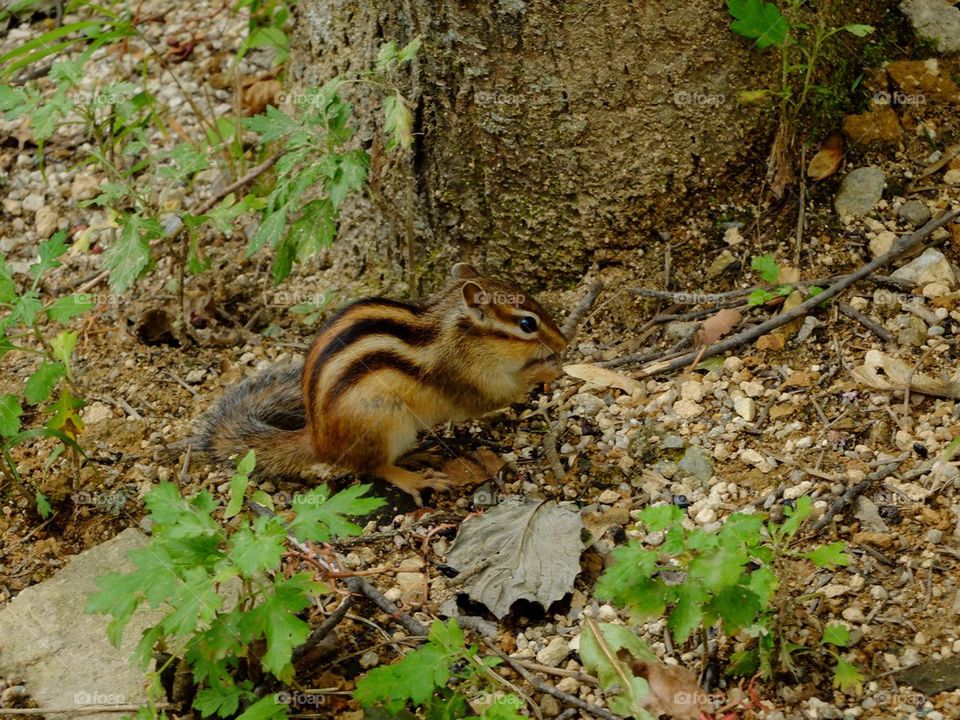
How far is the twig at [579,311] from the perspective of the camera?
4.68 m

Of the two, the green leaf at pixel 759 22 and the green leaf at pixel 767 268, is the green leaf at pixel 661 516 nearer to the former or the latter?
the green leaf at pixel 767 268

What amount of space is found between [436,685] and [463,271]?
1854 mm

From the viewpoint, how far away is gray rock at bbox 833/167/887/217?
459cm

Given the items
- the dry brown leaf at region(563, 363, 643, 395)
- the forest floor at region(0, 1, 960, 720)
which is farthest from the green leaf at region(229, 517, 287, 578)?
the dry brown leaf at region(563, 363, 643, 395)

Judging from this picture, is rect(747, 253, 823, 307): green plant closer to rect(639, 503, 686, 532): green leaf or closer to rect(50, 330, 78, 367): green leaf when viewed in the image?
rect(639, 503, 686, 532): green leaf

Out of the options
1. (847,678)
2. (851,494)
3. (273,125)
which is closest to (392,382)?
(273,125)

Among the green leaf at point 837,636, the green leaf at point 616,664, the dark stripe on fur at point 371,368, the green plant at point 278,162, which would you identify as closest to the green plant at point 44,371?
the green plant at point 278,162

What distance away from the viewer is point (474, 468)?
14.2 ft

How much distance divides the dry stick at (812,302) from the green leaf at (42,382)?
215 centimetres

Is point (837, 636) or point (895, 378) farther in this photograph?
point (895, 378)

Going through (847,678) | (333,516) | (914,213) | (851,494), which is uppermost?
(333,516)

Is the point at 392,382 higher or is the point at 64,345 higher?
the point at 64,345

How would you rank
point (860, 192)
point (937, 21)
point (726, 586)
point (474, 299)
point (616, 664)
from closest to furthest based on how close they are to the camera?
point (726, 586) < point (616, 664) < point (474, 299) < point (860, 192) < point (937, 21)

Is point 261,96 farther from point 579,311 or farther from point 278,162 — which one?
point 579,311
